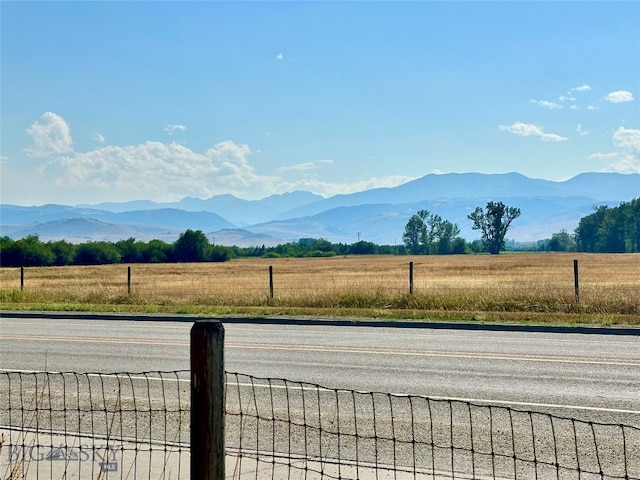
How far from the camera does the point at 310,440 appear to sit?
23.2 ft

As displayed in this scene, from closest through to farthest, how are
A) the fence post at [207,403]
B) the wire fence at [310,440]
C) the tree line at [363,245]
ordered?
the fence post at [207,403], the wire fence at [310,440], the tree line at [363,245]

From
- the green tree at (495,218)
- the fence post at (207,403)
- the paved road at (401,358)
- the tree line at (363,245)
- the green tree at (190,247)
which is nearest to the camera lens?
the fence post at (207,403)

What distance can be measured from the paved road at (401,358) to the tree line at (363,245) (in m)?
81.2

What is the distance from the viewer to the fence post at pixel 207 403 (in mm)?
3695

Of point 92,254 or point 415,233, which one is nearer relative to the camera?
point 92,254

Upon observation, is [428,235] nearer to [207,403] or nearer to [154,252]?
[154,252]

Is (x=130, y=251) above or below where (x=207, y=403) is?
above

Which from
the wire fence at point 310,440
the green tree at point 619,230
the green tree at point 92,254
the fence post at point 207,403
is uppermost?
the green tree at point 619,230

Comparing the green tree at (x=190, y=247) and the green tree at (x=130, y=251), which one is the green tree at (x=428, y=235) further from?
the green tree at (x=130, y=251)

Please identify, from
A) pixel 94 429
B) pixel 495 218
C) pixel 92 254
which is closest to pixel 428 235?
pixel 495 218

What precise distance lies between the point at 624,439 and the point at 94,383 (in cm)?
705

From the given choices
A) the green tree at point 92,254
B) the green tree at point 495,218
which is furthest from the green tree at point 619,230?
the green tree at point 92,254

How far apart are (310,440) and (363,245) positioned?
519ft

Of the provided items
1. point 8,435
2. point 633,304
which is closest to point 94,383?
point 8,435
